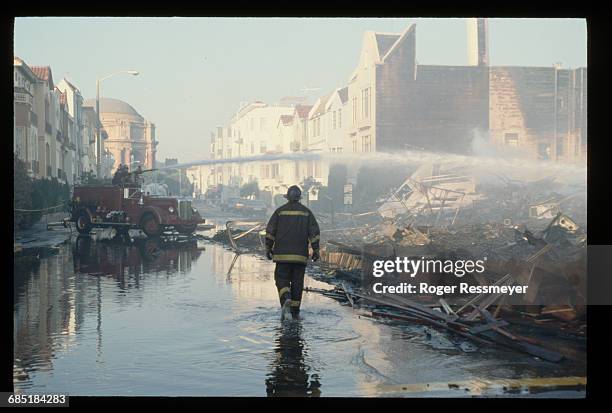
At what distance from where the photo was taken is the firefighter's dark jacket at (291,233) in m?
8.67

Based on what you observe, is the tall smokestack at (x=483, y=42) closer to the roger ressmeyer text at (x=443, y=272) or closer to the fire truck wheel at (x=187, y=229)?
the roger ressmeyer text at (x=443, y=272)

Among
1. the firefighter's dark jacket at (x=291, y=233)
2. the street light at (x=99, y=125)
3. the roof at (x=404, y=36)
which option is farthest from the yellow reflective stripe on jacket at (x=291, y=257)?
the roof at (x=404, y=36)

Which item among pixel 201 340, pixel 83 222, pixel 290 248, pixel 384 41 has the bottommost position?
pixel 201 340

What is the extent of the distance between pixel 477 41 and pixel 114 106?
11.7 feet

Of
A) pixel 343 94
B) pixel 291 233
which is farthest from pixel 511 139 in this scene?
pixel 291 233

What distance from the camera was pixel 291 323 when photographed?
342 inches

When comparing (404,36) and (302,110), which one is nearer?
(404,36)

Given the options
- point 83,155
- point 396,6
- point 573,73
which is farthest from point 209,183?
point 573,73

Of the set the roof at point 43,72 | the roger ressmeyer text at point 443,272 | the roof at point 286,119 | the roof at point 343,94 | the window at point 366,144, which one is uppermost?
the roof at point 43,72

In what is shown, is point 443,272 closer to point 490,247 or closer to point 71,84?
point 490,247

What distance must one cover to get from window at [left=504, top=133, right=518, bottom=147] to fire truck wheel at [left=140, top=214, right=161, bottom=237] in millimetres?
3844

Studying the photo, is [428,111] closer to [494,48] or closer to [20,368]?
[494,48]

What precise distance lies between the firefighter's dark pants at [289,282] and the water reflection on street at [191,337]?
5.8 inches

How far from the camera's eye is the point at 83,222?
9102 mm
